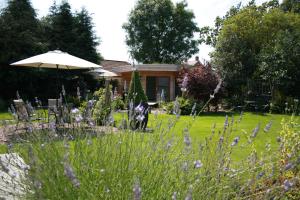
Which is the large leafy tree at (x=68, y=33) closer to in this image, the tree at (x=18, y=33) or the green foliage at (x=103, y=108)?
the tree at (x=18, y=33)

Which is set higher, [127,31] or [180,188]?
[127,31]

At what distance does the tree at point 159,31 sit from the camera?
38.9 metres

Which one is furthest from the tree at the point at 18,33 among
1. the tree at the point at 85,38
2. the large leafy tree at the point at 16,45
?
the tree at the point at 85,38

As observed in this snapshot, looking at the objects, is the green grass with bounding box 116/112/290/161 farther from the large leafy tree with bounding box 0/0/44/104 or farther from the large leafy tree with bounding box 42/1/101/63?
the large leafy tree with bounding box 42/1/101/63

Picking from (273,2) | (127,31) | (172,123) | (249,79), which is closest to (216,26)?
(273,2)

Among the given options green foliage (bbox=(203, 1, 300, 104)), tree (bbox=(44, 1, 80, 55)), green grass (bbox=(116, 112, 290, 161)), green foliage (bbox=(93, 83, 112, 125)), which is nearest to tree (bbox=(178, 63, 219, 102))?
green foliage (bbox=(203, 1, 300, 104))

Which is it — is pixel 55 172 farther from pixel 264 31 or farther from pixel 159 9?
pixel 159 9

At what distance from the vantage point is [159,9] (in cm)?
3875

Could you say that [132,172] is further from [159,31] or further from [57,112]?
[159,31]

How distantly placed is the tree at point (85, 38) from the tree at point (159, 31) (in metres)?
14.1

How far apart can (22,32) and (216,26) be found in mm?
19933

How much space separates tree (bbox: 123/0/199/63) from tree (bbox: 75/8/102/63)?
14066mm

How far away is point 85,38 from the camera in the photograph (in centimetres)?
2392

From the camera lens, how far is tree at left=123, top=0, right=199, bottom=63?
1532 inches
